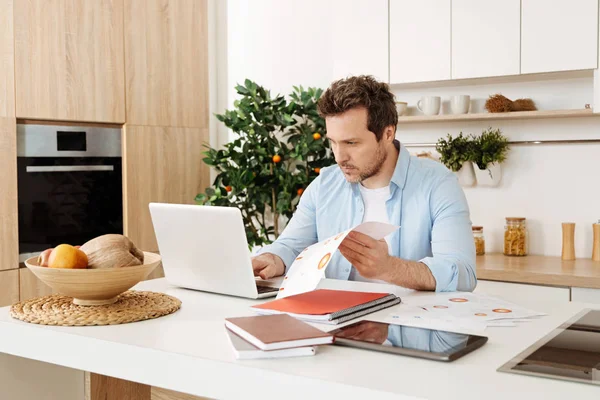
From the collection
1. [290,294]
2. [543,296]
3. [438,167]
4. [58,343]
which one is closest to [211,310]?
[290,294]

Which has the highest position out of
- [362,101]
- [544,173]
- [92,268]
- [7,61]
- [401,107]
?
[7,61]

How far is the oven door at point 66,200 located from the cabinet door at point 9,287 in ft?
0.38

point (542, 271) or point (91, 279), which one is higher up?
point (91, 279)

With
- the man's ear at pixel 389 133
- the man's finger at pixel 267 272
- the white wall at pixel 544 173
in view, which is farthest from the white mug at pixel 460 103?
the man's finger at pixel 267 272

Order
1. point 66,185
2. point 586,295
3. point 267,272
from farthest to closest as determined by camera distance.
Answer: point 66,185
point 586,295
point 267,272

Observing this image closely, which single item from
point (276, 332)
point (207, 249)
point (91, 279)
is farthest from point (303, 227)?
point (276, 332)

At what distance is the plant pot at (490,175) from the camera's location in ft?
12.0

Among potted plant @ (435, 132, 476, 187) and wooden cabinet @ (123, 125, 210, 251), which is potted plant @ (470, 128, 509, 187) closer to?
potted plant @ (435, 132, 476, 187)

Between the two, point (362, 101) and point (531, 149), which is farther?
point (531, 149)

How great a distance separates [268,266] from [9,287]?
1743 mm

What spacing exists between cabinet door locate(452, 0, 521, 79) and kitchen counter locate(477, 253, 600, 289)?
917mm

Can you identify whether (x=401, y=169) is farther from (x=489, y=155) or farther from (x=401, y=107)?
(x=401, y=107)

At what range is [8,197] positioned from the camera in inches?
132

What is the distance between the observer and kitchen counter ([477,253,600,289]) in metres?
3.02
